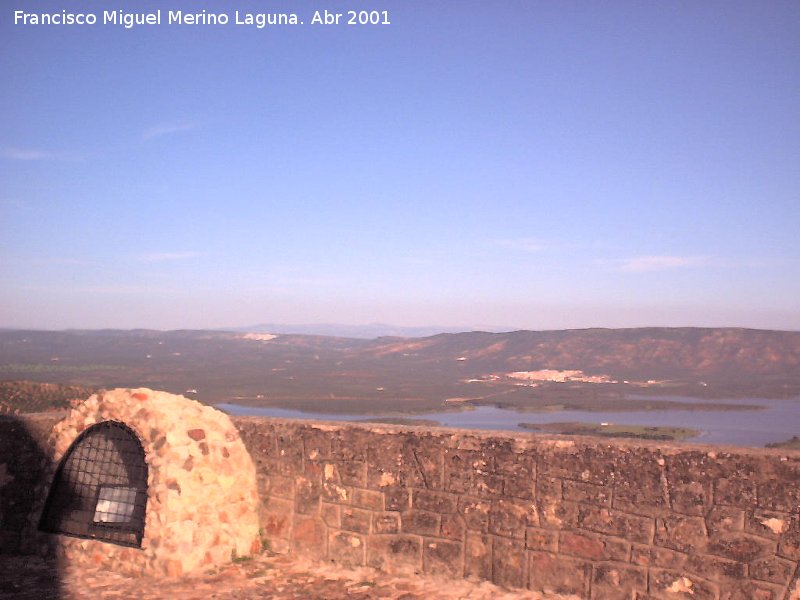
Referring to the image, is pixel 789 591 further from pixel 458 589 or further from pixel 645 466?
pixel 458 589

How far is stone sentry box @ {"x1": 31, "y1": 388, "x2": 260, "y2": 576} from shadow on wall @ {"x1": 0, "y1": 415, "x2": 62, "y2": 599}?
113mm

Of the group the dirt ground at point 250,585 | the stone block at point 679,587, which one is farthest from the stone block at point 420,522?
the stone block at point 679,587

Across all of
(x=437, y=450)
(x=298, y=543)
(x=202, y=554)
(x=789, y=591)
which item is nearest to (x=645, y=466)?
(x=789, y=591)

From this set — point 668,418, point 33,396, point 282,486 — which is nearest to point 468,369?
point 668,418

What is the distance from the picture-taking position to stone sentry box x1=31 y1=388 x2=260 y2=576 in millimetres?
6184

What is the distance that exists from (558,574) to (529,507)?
529 millimetres

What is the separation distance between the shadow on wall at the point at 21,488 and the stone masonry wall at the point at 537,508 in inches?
76.8

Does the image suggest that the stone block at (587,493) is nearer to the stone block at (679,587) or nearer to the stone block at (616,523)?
the stone block at (616,523)

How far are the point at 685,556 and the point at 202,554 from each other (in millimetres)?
3928

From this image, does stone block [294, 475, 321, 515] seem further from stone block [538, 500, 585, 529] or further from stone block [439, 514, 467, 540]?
stone block [538, 500, 585, 529]

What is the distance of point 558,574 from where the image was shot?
5492 mm

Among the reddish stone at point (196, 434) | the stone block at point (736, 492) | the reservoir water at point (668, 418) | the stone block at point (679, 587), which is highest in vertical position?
the reddish stone at point (196, 434)

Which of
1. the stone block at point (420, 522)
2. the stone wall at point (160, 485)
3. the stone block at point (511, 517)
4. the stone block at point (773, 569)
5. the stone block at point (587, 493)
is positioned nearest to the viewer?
the stone block at point (773, 569)

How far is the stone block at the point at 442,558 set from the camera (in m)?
5.90
